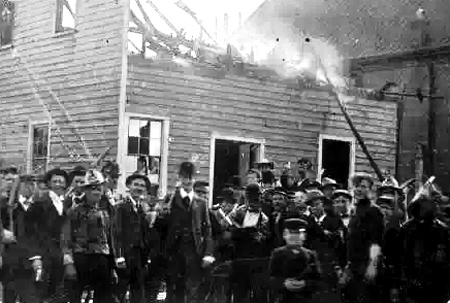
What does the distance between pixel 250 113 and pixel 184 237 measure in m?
7.23

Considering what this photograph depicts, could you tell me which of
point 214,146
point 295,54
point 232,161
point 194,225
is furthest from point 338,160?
point 194,225

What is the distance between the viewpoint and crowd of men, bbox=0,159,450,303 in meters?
8.48

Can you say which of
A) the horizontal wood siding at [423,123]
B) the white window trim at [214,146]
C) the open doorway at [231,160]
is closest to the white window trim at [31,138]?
the white window trim at [214,146]

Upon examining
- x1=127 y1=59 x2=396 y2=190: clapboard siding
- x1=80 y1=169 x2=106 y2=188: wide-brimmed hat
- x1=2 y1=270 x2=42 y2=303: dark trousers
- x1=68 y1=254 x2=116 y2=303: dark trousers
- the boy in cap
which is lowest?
x1=2 y1=270 x2=42 y2=303: dark trousers

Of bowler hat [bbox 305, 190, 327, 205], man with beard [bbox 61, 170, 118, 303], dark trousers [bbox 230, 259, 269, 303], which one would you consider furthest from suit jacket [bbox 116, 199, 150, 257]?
bowler hat [bbox 305, 190, 327, 205]

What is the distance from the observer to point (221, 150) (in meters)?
17.8

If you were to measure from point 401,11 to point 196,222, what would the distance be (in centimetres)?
1566

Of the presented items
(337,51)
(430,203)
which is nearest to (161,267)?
(430,203)

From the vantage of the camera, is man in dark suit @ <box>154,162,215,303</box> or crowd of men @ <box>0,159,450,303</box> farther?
man in dark suit @ <box>154,162,215,303</box>

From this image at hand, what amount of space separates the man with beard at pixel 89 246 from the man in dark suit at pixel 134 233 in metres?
0.49

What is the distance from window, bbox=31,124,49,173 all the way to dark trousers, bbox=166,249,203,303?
7.03 metres

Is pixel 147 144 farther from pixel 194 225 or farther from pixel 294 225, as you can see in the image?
pixel 294 225

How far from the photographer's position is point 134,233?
9.40m

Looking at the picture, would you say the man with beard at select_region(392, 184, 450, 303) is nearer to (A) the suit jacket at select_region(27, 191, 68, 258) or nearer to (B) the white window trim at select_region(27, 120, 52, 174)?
(A) the suit jacket at select_region(27, 191, 68, 258)
